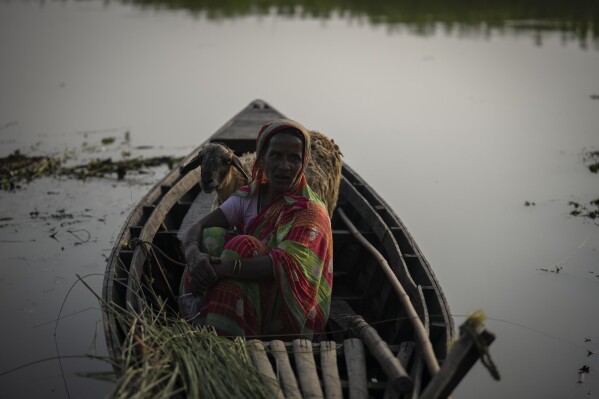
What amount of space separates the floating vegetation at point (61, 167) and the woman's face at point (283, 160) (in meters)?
5.10

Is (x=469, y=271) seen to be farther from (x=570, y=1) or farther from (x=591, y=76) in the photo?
(x=570, y=1)

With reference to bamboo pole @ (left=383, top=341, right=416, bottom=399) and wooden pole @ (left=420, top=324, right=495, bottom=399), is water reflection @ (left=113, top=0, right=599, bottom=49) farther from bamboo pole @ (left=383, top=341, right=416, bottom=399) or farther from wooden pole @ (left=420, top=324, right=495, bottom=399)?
wooden pole @ (left=420, top=324, right=495, bottom=399)

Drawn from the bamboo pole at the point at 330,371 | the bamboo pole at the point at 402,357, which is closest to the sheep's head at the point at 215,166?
the bamboo pole at the point at 330,371

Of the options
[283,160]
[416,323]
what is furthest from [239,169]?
[416,323]

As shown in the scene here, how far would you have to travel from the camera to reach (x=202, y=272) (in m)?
3.18

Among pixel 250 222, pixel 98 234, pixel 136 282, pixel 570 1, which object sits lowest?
pixel 98 234

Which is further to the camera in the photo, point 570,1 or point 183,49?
point 570,1

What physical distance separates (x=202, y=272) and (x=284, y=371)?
582 millimetres

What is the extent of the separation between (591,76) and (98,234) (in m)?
9.43

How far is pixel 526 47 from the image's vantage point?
49.9 feet

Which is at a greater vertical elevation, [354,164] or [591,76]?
[591,76]

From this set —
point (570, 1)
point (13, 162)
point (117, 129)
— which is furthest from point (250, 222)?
point (570, 1)

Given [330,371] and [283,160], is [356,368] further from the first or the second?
[283,160]

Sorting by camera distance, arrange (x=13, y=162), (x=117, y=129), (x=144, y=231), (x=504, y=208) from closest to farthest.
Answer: (x=144, y=231) < (x=504, y=208) < (x=13, y=162) < (x=117, y=129)
